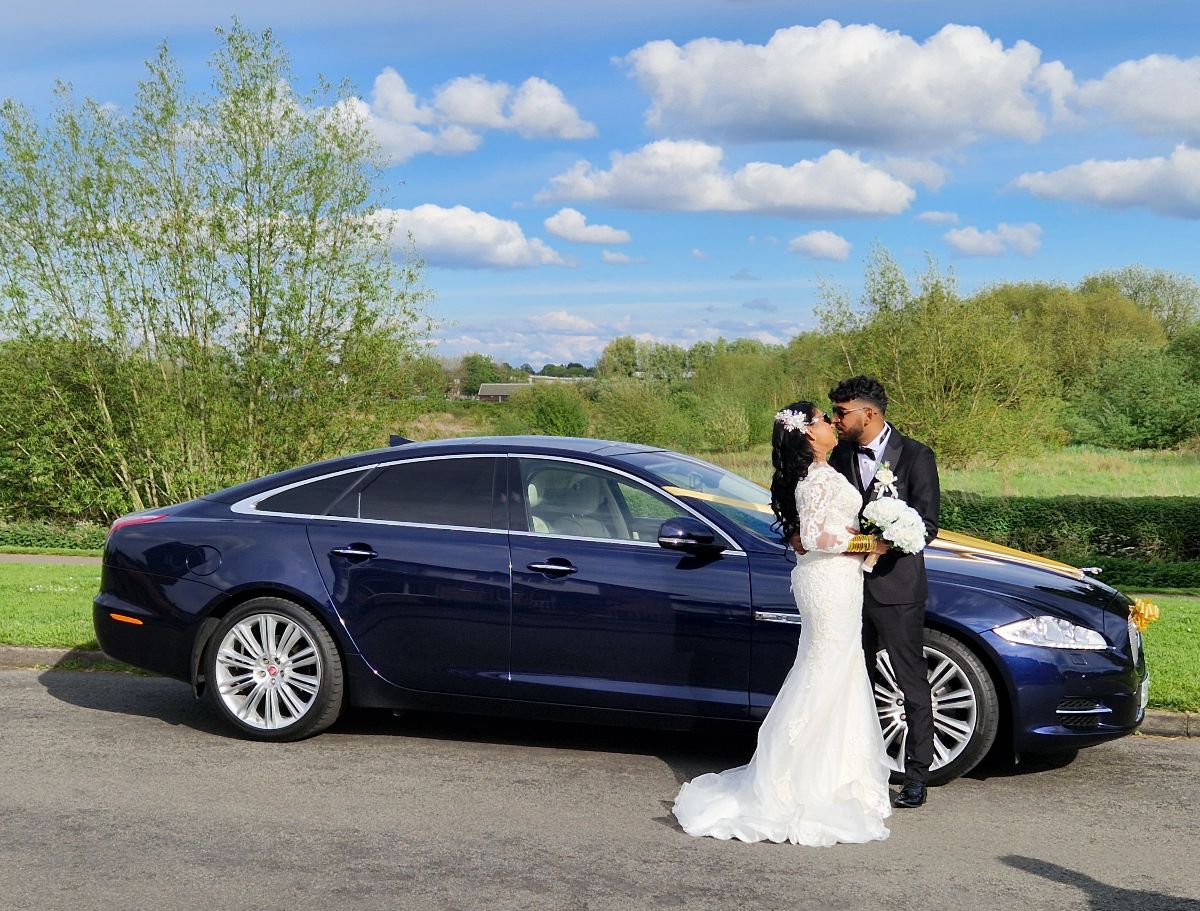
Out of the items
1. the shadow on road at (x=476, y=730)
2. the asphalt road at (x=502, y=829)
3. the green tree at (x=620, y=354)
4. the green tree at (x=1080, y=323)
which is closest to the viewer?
the asphalt road at (x=502, y=829)

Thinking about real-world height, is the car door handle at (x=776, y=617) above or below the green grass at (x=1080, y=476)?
above

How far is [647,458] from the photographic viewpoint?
263 inches

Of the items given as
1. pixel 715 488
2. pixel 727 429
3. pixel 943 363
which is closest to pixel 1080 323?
pixel 727 429

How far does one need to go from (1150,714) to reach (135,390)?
17062mm

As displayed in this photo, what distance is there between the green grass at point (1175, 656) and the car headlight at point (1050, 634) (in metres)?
1.69

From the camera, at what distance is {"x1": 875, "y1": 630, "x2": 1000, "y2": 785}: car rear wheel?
5.68 m

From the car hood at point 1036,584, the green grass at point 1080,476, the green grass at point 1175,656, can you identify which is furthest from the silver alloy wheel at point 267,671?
the green grass at point 1080,476

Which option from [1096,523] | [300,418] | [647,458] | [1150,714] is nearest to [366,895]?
[647,458]

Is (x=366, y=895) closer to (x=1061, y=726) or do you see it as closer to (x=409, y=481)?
(x=409, y=481)

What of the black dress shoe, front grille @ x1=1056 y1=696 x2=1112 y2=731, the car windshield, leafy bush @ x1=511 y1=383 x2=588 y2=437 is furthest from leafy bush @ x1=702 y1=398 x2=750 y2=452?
the black dress shoe

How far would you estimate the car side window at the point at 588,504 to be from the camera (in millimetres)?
6184

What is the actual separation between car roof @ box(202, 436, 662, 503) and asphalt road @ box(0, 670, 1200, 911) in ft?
4.46

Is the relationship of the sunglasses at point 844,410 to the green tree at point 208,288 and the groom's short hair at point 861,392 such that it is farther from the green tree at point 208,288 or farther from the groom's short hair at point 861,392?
the green tree at point 208,288

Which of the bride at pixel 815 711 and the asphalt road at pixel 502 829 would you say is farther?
the bride at pixel 815 711
